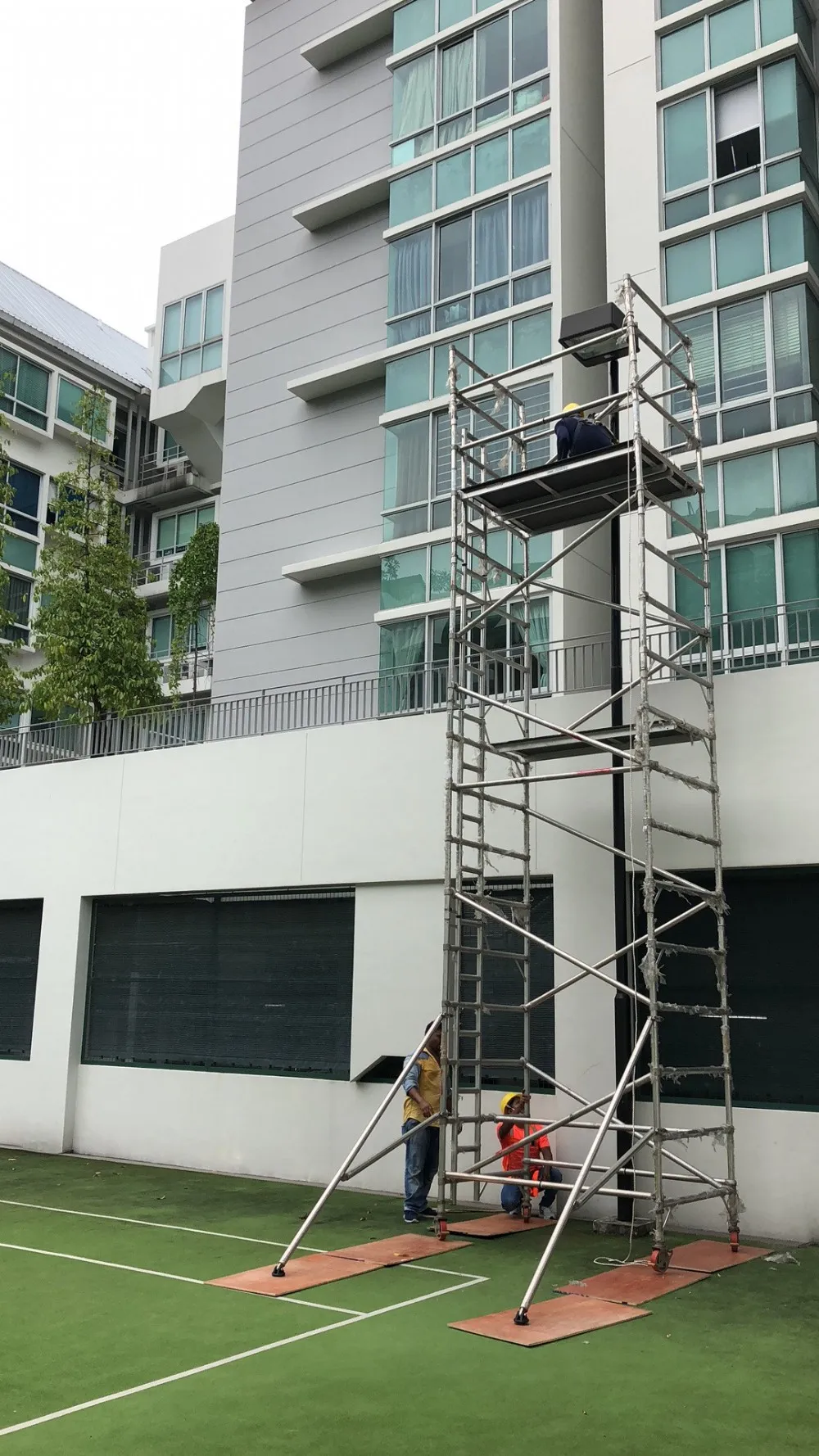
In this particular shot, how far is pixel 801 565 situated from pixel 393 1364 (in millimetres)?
12260

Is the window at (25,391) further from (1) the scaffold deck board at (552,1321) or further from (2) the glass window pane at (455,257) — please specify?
(1) the scaffold deck board at (552,1321)

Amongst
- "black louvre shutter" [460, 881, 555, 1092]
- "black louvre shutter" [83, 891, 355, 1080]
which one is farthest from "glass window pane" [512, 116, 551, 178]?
"black louvre shutter" [460, 881, 555, 1092]

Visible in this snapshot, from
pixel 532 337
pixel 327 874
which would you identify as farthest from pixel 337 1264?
pixel 532 337

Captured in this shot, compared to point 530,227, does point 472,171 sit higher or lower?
higher

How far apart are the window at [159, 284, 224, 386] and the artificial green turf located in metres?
23.5

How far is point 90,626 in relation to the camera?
2222 cm

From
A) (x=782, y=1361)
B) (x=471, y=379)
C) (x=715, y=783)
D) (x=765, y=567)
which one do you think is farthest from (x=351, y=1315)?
(x=471, y=379)

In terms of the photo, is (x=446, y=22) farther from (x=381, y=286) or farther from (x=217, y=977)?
(x=217, y=977)

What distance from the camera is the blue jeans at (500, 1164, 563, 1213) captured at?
11.0m

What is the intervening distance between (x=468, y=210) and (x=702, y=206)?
167 inches

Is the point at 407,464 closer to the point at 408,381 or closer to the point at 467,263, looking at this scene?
the point at 408,381

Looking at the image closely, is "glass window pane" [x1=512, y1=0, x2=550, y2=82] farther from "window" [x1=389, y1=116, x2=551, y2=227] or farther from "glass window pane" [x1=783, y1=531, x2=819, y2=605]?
"glass window pane" [x1=783, y1=531, x2=819, y2=605]

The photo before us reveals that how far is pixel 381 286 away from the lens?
22250 millimetres

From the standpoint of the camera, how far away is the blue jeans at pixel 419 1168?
35.7 feet
